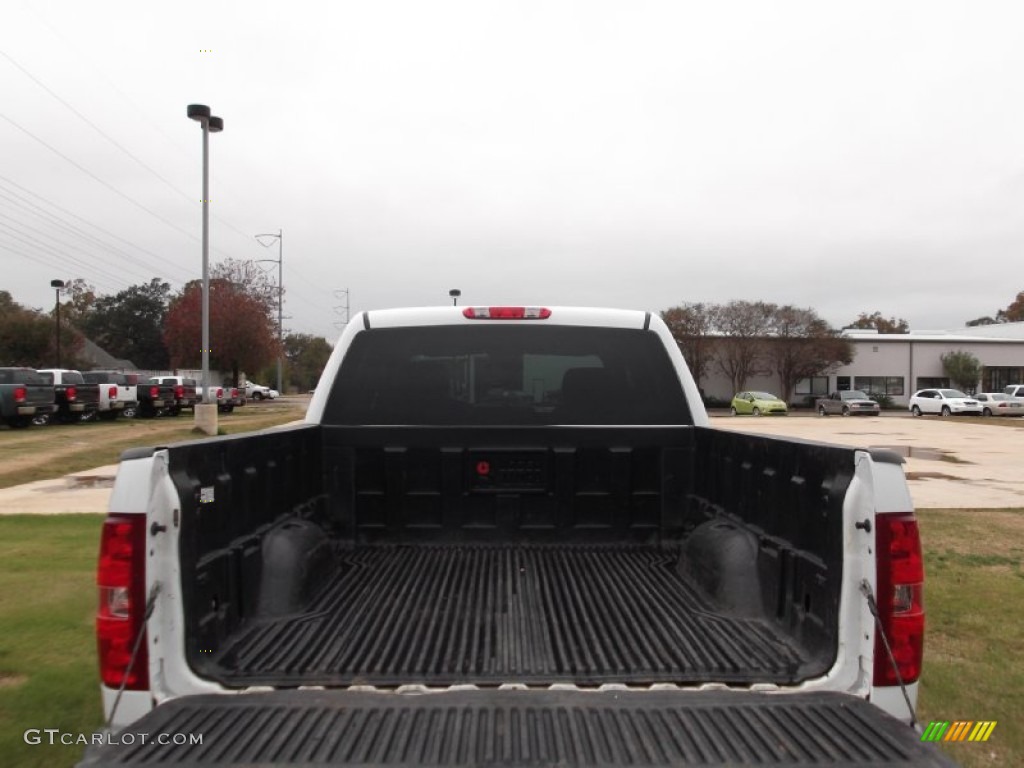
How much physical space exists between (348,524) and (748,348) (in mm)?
61175

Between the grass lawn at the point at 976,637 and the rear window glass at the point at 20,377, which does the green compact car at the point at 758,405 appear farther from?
the grass lawn at the point at 976,637

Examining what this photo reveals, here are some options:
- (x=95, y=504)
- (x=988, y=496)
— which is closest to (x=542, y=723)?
(x=95, y=504)

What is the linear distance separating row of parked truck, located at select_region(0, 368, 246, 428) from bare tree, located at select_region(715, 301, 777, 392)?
40.2 metres

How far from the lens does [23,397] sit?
25.1 m

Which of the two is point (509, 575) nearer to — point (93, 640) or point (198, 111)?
point (93, 640)

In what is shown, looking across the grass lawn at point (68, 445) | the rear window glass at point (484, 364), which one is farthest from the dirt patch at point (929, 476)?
the grass lawn at point (68, 445)

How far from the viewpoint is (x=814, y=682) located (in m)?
2.48

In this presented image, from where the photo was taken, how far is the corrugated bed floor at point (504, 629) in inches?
105

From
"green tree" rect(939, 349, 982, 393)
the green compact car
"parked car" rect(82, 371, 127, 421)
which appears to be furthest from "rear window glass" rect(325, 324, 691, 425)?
"green tree" rect(939, 349, 982, 393)

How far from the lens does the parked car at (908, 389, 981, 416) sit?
45.0 meters

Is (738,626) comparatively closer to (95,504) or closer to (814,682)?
(814,682)

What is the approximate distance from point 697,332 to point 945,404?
65.1 feet

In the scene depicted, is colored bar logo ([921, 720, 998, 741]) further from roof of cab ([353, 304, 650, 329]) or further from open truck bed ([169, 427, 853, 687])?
roof of cab ([353, 304, 650, 329])

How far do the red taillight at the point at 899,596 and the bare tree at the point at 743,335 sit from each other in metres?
62.2
